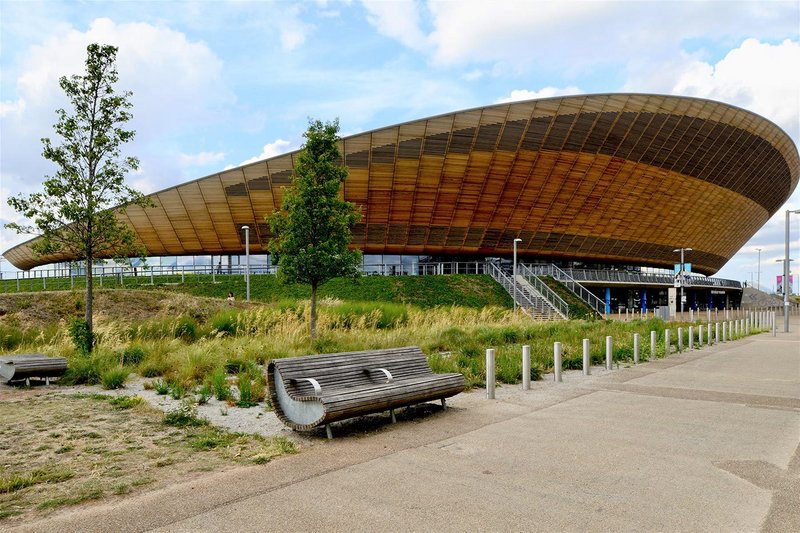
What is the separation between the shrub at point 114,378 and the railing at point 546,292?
27252mm

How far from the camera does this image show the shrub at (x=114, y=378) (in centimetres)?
955

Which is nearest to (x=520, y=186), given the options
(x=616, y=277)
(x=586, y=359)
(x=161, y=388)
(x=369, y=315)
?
(x=616, y=277)

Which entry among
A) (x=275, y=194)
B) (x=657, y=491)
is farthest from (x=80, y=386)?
(x=275, y=194)

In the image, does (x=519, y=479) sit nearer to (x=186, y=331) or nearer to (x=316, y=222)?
(x=186, y=331)

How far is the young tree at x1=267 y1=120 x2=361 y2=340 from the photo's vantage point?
16.2 metres

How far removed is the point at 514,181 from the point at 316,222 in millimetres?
30479

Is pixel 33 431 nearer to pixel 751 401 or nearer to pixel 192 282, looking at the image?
pixel 751 401

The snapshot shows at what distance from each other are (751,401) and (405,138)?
34.4 meters

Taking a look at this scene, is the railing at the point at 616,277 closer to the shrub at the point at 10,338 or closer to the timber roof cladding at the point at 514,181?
the timber roof cladding at the point at 514,181

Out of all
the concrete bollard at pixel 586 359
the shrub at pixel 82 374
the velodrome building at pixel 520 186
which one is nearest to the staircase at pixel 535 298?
the velodrome building at pixel 520 186

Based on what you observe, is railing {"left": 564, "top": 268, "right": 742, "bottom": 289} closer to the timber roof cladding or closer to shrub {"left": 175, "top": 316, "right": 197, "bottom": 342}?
the timber roof cladding

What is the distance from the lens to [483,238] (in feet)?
154

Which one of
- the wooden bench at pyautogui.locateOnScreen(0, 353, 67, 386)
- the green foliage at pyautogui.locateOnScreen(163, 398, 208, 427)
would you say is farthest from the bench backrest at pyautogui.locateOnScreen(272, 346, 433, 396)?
the wooden bench at pyautogui.locateOnScreen(0, 353, 67, 386)

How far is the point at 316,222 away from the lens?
16.4m
